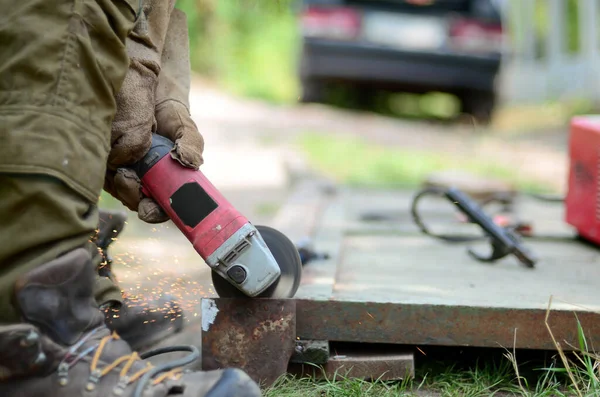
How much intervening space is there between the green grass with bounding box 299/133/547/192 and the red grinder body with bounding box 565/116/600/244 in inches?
64.3

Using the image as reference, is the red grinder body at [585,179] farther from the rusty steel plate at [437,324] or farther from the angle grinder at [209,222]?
the angle grinder at [209,222]

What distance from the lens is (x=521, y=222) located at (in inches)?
122

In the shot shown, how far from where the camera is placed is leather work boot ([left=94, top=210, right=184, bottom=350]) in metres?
1.99

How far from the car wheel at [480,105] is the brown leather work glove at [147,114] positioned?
23.3 feet

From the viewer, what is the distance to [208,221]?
167cm

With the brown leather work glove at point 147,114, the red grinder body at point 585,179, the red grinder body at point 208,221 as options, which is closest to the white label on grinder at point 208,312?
the red grinder body at point 208,221

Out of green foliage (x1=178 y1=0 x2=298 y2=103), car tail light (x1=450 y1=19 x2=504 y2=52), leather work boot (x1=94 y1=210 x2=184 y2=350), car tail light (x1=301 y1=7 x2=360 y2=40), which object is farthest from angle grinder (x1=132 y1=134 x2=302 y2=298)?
green foliage (x1=178 y1=0 x2=298 y2=103)

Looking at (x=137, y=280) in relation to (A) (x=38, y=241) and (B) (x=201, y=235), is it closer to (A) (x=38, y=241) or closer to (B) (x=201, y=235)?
(B) (x=201, y=235)

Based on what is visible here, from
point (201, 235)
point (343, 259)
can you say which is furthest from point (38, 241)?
point (343, 259)

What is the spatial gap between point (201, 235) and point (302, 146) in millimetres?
4590

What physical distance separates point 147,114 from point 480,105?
743cm

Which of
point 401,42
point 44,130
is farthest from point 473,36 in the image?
point 44,130

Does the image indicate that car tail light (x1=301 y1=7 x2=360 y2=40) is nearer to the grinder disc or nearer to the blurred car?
the blurred car

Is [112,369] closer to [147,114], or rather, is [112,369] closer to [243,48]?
[147,114]
